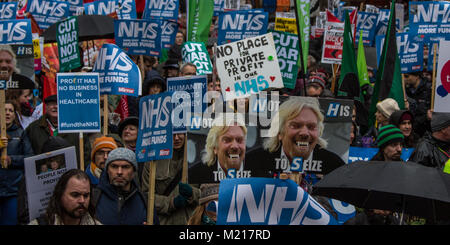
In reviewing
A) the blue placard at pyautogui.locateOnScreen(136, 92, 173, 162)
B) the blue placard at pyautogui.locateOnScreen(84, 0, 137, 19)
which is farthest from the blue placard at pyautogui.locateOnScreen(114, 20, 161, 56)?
the blue placard at pyautogui.locateOnScreen(136, 92, 173, 162)

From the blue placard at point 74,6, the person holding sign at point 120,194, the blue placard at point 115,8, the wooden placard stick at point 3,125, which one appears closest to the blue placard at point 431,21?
the blue placard at point 115,8

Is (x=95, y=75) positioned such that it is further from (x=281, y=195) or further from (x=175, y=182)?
(x=281, y=195)

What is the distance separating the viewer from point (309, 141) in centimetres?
733

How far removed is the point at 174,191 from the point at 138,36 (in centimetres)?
448

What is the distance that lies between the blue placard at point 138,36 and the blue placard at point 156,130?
4.56 metres

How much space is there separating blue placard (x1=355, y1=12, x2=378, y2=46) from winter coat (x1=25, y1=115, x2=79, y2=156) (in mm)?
8748

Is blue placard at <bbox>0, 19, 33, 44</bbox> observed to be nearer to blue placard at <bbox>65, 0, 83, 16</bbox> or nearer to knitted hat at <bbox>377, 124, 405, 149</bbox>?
knitted hat at <bbox>377, 124, 405, 149</bbox>

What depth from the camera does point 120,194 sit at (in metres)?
7.06

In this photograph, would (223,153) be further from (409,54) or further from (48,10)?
(48,10)

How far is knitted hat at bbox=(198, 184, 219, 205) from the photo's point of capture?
7238mm

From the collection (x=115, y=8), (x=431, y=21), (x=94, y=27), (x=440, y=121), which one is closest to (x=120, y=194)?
(x=440, y=121)

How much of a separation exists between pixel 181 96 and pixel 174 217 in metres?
1.28

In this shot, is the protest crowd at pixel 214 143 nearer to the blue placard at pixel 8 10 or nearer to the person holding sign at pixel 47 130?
the person holding sign at pixel 47 130
